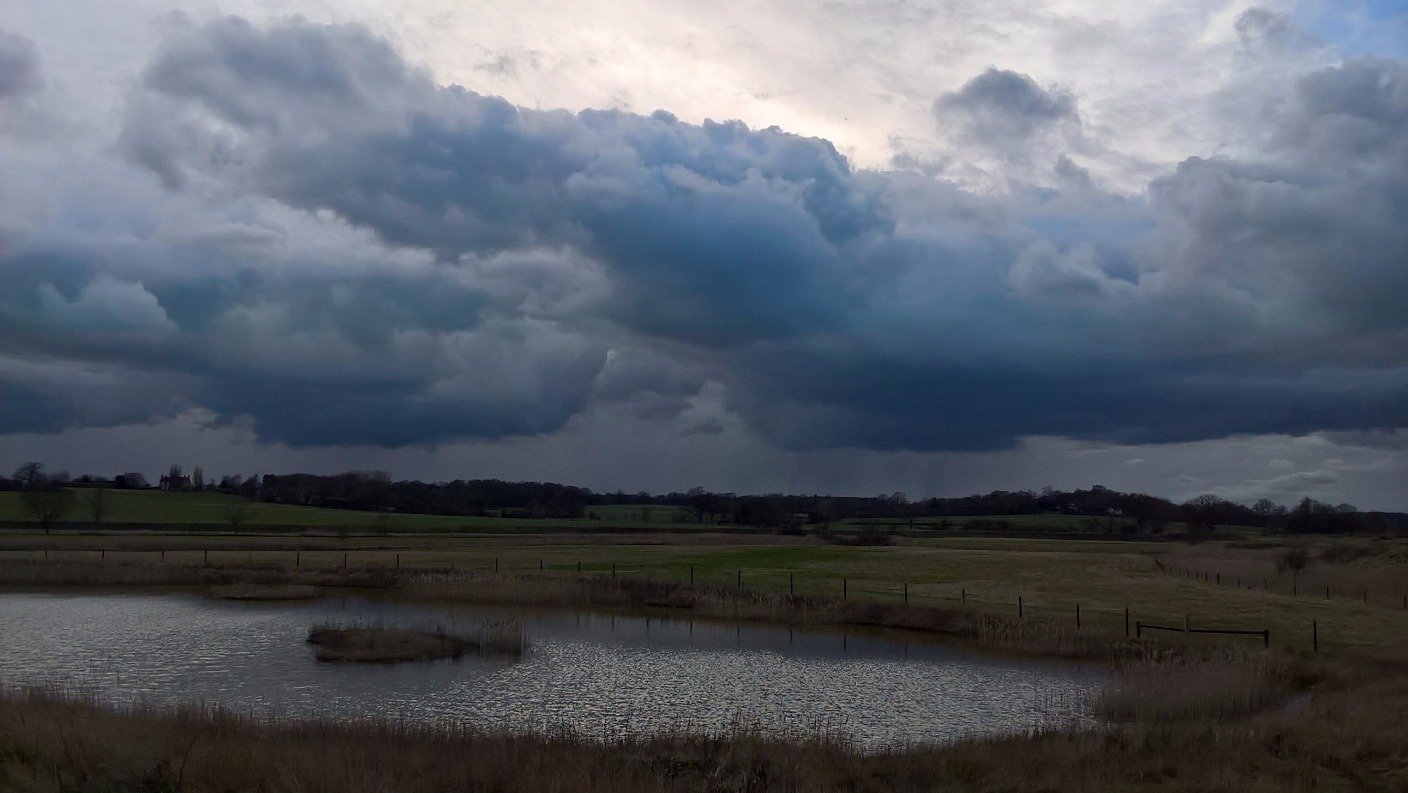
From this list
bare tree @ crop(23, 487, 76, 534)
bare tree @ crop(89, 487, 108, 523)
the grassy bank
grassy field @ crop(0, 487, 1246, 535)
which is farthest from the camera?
grassy field @ crop(0, 487, 1246, 535)

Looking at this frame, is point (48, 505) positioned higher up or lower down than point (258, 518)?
higher up

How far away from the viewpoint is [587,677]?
27078mm

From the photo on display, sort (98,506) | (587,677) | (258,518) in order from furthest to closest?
1. (258,518)
2. (98,506)
3. (587,677)

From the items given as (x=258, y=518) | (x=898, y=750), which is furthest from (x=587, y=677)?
(x=258, y=518)

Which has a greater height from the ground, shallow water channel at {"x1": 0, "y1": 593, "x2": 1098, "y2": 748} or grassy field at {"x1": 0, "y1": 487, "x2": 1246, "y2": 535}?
shallow water channel at {"x1": 0, "y1": 593, "x2": 1098, "y2": 748}

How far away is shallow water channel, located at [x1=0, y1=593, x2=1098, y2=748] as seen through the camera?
21.6 m

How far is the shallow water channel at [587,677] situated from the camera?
21.6 m

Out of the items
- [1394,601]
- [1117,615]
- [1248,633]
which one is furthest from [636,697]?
[1394,601]

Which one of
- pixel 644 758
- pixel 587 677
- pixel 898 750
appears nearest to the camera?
pixel 644 758

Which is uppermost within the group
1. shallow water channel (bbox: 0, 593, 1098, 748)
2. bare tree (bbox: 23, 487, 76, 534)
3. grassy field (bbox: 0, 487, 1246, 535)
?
bare tree (bbox: 23, 487, 76, 534)

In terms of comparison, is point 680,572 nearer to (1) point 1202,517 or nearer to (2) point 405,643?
(2) point 405,643

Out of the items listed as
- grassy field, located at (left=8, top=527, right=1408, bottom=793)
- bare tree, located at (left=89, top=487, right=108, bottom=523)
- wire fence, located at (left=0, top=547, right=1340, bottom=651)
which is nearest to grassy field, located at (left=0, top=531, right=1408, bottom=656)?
wire fence, located at (left=0, top=547, right=1340, bottom=651)

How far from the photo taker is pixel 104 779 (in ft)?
38.5

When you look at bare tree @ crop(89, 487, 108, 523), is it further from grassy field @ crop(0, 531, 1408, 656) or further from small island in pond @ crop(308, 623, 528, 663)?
small island in pond @ crop(308, 623, 528, 663)
